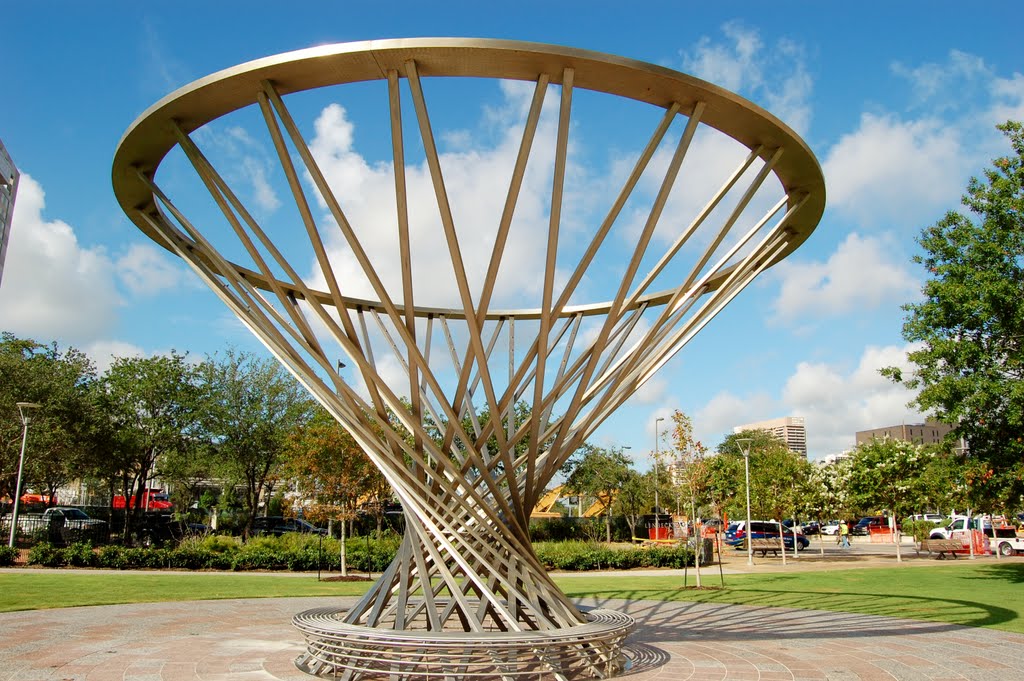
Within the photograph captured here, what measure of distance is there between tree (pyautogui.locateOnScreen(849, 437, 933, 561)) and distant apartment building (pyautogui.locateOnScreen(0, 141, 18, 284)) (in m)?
47.2

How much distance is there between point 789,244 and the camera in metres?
11.4

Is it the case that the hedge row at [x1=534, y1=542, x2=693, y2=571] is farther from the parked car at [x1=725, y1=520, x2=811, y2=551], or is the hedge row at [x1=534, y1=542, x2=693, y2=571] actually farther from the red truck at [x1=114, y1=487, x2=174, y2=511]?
the red truck at [x1=114, y1=487, x2=174, y2=511]

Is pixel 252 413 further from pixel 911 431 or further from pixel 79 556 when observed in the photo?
pixel 911 431

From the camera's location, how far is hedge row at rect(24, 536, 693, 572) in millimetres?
26547

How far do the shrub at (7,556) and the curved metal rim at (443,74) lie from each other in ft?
75.6

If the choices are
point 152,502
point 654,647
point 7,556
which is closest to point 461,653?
point 654,647

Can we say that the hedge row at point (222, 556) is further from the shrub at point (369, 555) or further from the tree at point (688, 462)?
the tree at point (688, 462)

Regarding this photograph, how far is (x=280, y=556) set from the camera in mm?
28266

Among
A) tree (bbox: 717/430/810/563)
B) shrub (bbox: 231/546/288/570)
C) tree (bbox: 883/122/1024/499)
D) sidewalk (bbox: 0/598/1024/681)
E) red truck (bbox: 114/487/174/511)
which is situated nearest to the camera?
sidewalk (bbox: 0/598/1024/681)

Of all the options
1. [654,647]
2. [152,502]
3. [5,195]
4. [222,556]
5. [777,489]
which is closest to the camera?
[654,647]

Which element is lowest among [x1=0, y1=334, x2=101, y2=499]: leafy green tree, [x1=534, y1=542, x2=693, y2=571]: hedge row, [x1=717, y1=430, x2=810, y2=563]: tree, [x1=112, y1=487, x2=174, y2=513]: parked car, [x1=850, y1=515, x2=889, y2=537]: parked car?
[x1=850, y1=515, x2=889, y2=537]: parked car

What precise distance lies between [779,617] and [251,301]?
11.9 metres

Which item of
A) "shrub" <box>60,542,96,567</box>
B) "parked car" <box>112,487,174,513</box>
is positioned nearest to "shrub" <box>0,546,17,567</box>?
"shrub" <box>60,542,96,567</box>

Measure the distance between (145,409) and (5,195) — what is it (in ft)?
69.4
